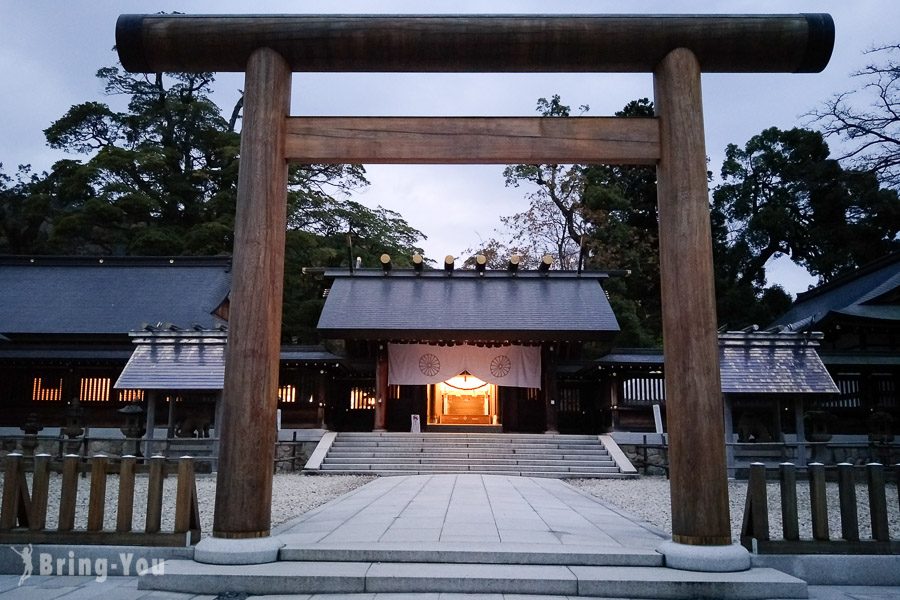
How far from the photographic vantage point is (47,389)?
21.2 m

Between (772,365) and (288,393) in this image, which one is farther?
(288,393)

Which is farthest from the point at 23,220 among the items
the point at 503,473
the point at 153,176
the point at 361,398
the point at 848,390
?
the point at 848,390

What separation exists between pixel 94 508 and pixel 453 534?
2.96m

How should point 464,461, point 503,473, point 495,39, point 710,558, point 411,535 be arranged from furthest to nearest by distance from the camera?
1. point 464,461
2. point 503,473
3. point 411,535
4. point 495,39
5. point 710,558

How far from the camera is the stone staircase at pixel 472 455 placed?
1580cm

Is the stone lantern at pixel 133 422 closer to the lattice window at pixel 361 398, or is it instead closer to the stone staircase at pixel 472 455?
the stone staircase at pixel 472 455

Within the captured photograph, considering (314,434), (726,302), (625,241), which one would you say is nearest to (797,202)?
(726,302)

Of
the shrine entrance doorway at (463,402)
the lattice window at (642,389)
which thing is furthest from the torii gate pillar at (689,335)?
the shrine entrance doorway at (463,402)

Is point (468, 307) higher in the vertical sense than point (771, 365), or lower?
higher

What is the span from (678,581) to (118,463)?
4.61 metres

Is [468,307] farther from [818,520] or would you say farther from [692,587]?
[692,587]

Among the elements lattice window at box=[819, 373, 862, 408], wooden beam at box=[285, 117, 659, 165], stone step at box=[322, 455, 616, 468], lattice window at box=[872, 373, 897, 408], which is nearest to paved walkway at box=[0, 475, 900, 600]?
wooden beam at box=[285, 117, 659, 165]

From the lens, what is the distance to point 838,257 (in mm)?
32250

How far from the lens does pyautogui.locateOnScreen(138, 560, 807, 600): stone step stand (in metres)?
4.50
